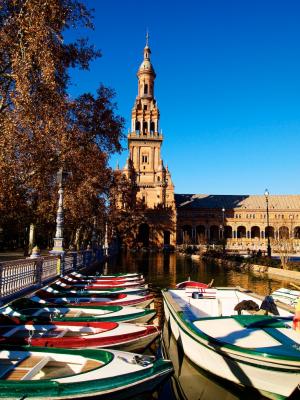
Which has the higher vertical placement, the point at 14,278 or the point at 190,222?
the point at 190,222

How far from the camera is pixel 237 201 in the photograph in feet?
379

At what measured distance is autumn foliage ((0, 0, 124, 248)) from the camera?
13.5 m

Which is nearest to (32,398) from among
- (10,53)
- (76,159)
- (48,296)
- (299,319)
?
(299,319)

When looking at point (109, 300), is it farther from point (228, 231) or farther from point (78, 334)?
point (228, 231)

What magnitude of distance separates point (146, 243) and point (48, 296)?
79803mm

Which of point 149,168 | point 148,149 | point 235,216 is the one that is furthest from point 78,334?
point 235,216

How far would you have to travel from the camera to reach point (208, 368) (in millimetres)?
8953

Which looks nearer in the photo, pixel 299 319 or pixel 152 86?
pixel 299 319

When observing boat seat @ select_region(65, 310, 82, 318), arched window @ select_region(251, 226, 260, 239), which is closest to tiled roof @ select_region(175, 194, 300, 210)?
arched window @ select_region(251, 226, 260, 239)

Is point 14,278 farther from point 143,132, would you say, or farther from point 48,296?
point 143,132

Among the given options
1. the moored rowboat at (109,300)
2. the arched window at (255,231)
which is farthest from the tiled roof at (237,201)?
the moored rowboat at (109,300)

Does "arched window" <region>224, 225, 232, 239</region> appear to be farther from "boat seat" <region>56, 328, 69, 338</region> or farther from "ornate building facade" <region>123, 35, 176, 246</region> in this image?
"boat seat" <region>56, 328, 69, 338</region>

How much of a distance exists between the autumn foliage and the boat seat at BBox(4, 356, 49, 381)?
9.18 m

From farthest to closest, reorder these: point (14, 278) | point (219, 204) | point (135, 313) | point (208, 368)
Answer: point (219, 204)
point (14, 278)
point (135, 313)
point (208, 368)
